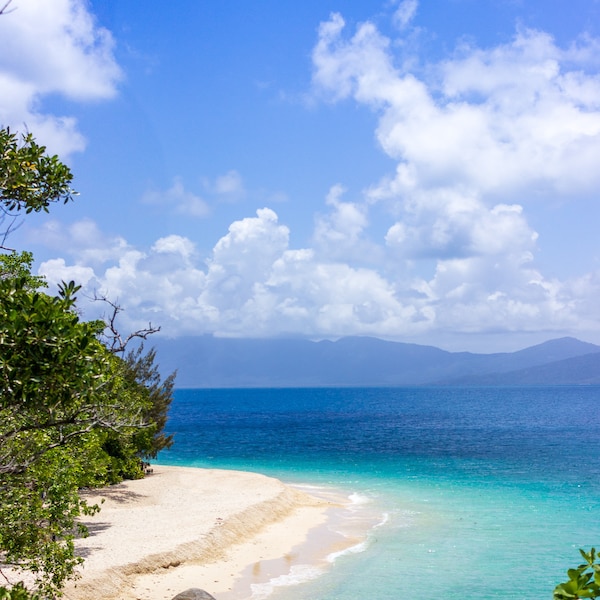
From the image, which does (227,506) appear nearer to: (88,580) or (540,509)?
(88,580)

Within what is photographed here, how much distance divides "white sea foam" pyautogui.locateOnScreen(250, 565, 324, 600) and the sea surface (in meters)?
0.08

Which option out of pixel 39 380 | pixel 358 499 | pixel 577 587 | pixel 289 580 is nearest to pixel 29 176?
pixel 39 380

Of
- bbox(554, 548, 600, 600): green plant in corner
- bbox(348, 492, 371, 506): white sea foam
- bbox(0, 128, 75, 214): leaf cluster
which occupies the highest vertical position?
bbox(0, 128, 75, 214): leaf cluster

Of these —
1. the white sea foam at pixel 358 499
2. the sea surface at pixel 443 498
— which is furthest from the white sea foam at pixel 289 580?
the white sea foam at pixel 358 499

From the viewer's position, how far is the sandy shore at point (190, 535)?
2200cm

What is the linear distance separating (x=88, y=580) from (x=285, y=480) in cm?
3065

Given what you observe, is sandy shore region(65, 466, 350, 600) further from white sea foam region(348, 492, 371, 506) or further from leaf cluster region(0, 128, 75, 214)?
leaf cluster region(0, 128, 75, 214)

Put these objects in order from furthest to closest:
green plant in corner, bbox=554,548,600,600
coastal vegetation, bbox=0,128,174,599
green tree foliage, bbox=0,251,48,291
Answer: green tree foliage, bbox=0,251,48,291, coastal vegetation, bbox=0,128,174,599, green plant in corner, bbox=554,548,600,600

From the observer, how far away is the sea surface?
23.8 m

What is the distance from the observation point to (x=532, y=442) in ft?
250

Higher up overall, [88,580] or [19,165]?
[19,165]

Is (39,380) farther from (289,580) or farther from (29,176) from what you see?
(289,580)

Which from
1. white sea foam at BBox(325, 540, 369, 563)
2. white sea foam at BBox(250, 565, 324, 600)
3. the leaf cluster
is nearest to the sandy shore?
white sea foam at BBox(250, 565, 324, 600)

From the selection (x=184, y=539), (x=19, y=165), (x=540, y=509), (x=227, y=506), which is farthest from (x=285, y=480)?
(x=19, y=165)
